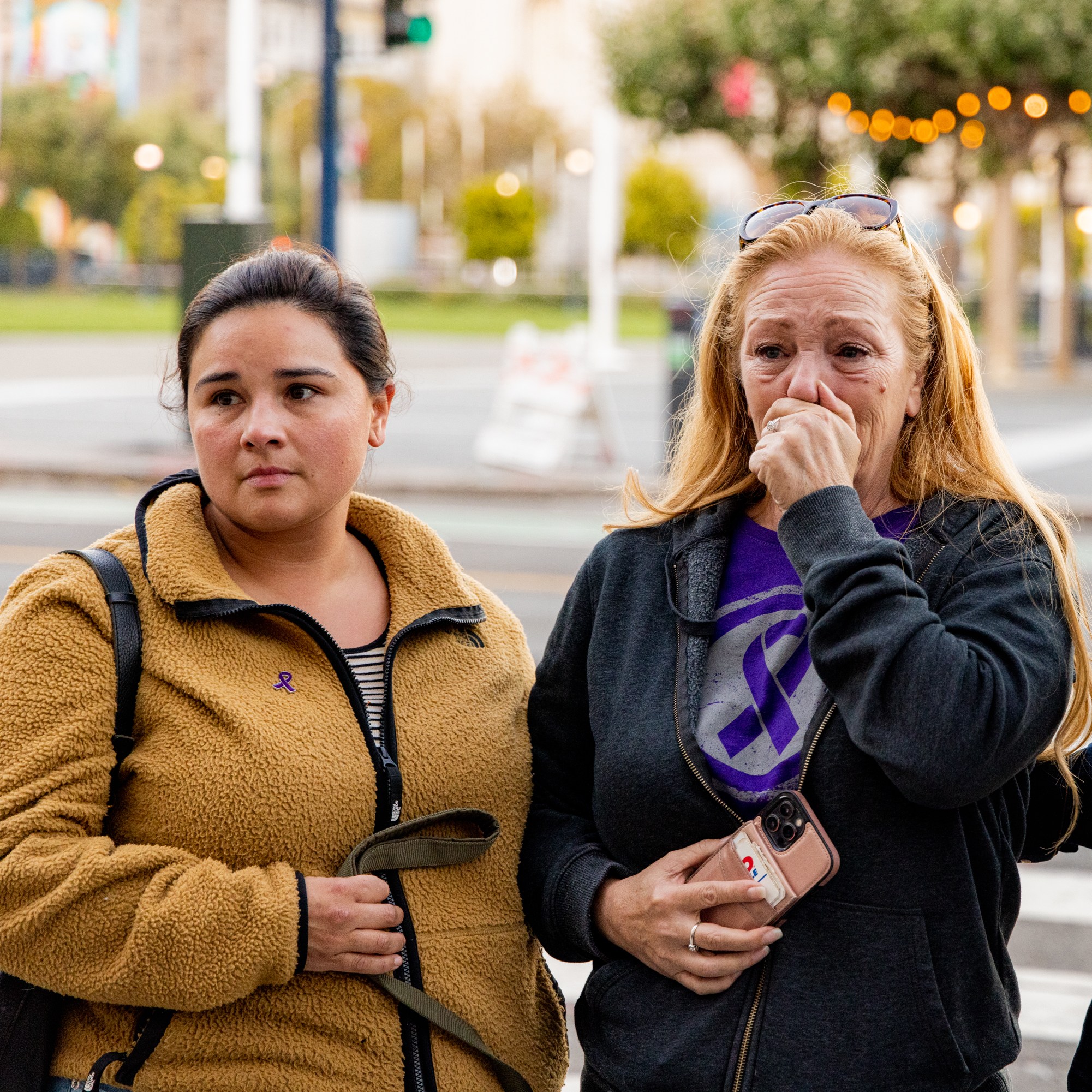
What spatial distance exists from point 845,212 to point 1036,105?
2483 cm

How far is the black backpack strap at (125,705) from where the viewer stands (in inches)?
73.5

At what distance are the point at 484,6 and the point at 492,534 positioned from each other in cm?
10498

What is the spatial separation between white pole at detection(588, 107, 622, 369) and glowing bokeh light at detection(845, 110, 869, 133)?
4151mm

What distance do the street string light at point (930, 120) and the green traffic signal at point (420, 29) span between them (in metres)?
15.0

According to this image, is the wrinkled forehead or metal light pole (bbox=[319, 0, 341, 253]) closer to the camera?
the wrinkled forehead

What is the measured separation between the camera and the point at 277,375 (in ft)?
6.72

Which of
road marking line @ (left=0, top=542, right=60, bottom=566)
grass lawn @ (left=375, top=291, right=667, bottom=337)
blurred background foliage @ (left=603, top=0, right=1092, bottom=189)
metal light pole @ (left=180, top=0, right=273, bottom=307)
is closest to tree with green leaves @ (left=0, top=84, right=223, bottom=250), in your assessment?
grass lawn @ (left=375, top=291, right=667, bottom=337)

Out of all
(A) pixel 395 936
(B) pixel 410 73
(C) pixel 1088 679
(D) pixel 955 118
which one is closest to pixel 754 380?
(C) pixel 1088 679

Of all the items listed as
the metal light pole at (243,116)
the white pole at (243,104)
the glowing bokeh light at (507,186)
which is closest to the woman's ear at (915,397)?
the metal light pole at (243,116)

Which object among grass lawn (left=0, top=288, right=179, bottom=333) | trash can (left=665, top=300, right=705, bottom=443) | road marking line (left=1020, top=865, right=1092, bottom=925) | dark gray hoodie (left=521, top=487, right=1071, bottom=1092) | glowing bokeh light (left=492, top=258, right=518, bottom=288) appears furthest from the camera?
glowing bokeh light (left=492, top=258, right=518, bottom=288)

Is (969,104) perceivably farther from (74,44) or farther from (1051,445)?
(74,44)

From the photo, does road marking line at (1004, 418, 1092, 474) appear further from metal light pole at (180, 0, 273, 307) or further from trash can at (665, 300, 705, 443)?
metal light pole at (180, 0, 273, 307)

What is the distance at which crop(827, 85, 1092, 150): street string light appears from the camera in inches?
997

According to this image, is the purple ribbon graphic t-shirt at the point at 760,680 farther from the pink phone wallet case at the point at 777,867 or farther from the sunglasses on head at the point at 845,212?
the sunglasses on head at the point at 845,212
